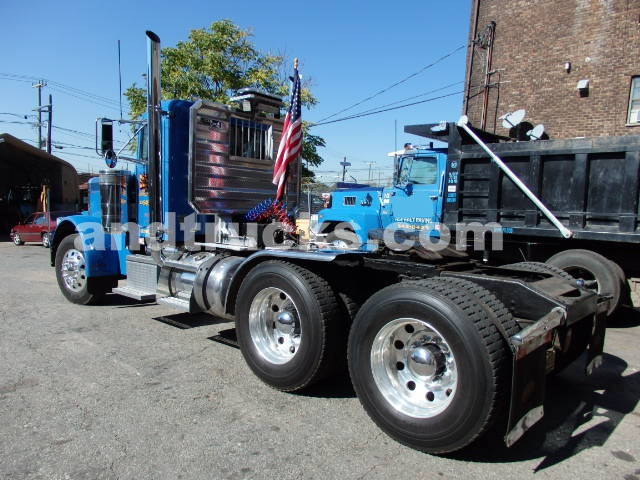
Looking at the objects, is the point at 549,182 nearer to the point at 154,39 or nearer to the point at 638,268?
the point at 638,268

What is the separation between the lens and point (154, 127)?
615 cm

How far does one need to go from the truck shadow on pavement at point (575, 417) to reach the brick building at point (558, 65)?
10140mm

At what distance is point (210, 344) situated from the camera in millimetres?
5562

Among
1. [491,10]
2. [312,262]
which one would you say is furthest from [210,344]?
[491,10]

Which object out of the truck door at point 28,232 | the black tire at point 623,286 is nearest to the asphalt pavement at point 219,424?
the black tire at point 623,286

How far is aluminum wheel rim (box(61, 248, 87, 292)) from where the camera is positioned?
718cm

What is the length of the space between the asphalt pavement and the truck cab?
4281 millimetres

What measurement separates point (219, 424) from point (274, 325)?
111 cm

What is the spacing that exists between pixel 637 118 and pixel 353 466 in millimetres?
13010

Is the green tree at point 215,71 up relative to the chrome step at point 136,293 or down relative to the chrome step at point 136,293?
up

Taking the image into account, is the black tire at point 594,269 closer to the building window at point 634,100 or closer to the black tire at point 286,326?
the black tire at point 286,326

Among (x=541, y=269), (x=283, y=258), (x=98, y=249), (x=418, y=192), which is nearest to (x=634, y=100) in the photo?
(x=418, y=192)

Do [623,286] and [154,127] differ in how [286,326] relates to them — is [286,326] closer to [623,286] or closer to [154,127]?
[154,127]

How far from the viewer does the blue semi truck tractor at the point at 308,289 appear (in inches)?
115
